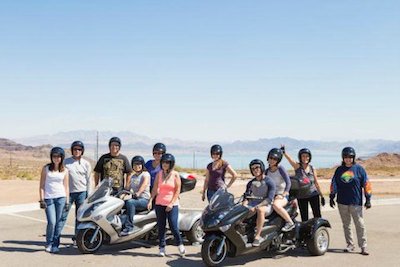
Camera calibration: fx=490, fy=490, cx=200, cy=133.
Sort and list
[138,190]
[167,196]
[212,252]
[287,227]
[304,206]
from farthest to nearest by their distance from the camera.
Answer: [304,206] < [138,190] < [167,196] < [287,227] < [212,252]

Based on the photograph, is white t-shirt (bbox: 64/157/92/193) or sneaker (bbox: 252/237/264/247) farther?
white t-shirt (bbox: 64/157/92/193)

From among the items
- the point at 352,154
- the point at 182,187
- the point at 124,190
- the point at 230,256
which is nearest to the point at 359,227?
the point at 352,154

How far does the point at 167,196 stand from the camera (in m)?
8.27

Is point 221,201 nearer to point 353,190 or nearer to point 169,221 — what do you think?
Result: point 169,221

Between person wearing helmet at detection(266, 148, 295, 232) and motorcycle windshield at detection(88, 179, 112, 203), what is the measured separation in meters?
2.74

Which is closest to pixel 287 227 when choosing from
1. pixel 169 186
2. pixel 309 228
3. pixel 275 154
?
pixel 309 228

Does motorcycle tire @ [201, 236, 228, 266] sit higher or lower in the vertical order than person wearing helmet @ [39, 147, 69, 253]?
lower

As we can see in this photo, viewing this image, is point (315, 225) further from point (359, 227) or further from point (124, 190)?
point (124, 190)

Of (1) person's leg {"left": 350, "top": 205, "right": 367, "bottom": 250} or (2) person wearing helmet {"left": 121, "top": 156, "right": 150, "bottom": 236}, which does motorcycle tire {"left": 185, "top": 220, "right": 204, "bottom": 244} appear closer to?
(2) person wearing helmet {"left": 121, "top": 156, "right": 150, "bottom": 236}

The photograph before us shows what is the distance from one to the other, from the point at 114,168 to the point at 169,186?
1.39m

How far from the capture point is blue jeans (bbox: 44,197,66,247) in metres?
8.60

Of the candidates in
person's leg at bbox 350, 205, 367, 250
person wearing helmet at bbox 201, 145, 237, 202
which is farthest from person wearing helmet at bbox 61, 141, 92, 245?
person's leg at bbox 350, 205, 367, 250

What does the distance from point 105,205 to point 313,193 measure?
12.6ft

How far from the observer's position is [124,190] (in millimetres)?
8828
